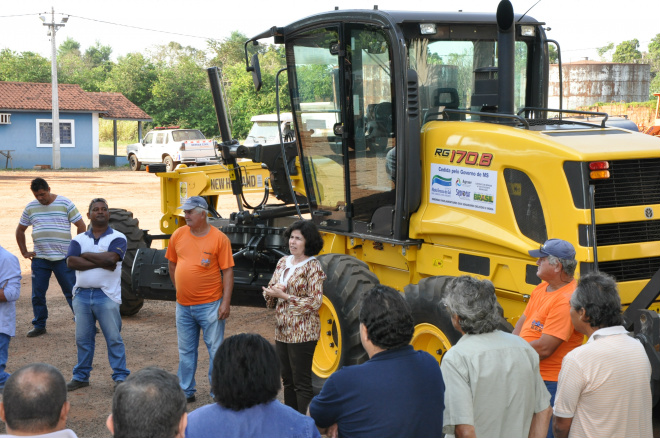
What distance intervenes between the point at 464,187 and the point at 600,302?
7.49ft

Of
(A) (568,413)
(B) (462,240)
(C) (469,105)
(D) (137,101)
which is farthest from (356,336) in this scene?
(D) (137,101)

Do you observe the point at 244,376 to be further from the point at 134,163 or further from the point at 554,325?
the point at 134,163

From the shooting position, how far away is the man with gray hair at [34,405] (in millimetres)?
2816

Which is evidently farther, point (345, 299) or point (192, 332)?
point (192, 332)

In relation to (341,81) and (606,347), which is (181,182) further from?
(606,347)

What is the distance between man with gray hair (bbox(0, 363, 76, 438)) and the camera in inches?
111

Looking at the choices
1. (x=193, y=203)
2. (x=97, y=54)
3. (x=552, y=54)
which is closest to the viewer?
(x=193, y=203)

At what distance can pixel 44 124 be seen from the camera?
3769 centimetres

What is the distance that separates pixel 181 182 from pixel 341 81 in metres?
4.38

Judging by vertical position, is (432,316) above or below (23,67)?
below

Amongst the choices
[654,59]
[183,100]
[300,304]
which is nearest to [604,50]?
[654,59]

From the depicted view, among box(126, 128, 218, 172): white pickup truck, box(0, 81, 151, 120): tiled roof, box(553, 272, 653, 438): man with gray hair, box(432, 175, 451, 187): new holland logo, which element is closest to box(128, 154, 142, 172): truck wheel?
box(126, 128, 218, 172): white pickup truck

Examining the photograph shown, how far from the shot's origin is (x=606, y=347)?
3.56 metres

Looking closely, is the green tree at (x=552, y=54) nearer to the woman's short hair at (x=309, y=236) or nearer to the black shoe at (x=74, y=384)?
the woman's short hair at (x=309, y=236)
